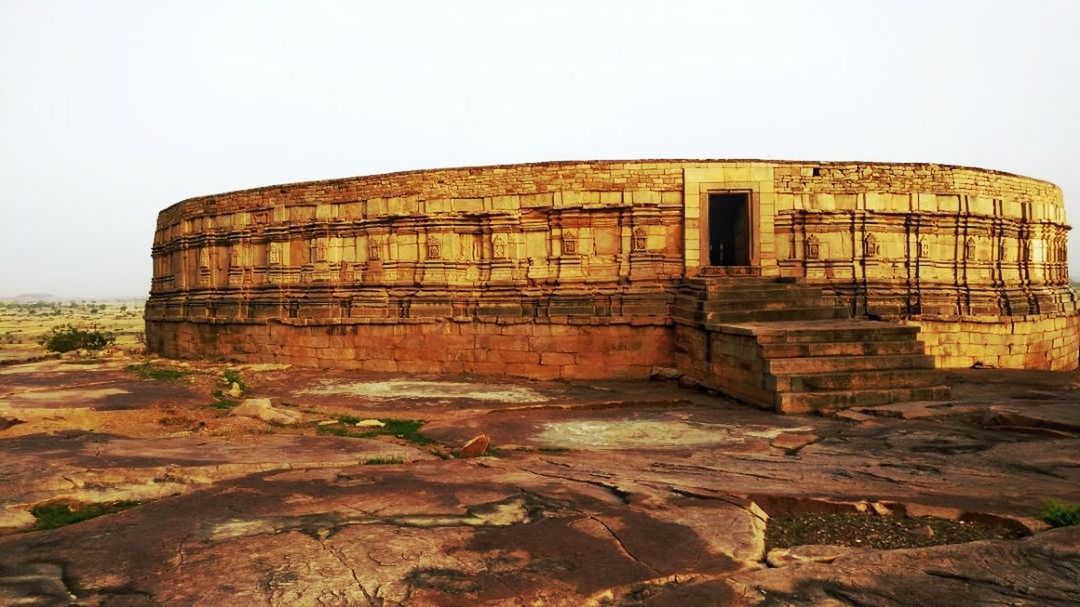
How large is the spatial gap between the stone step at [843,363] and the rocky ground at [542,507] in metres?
0.75

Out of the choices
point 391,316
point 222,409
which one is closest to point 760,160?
point 391,316

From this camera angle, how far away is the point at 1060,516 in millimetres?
4059

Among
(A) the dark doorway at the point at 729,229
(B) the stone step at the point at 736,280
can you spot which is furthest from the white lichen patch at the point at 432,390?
(A) the dark doorway at the point at 729,229

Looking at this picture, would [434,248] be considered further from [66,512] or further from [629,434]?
[66,512]

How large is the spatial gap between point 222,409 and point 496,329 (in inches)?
232

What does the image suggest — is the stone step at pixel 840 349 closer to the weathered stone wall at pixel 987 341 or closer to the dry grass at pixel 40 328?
the weathered stone wall at pixel 987 341

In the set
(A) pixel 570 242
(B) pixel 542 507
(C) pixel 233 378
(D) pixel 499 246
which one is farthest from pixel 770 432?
(C) pixel 233 378

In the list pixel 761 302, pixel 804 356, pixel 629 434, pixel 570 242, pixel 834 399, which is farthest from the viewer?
pixel 570 242

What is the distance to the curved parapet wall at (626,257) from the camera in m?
13.5

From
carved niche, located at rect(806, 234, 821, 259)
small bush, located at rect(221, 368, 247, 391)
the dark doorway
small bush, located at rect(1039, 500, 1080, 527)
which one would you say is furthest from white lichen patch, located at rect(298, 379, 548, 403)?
small bush, located at rect(1039, 500, 1080, 527)

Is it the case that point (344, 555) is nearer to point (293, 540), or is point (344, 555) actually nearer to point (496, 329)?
point (293, 540)

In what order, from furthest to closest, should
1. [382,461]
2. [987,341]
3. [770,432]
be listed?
[987,341], [770,432], [382,461]

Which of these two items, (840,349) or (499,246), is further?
(499,246)

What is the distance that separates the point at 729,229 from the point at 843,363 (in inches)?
321
